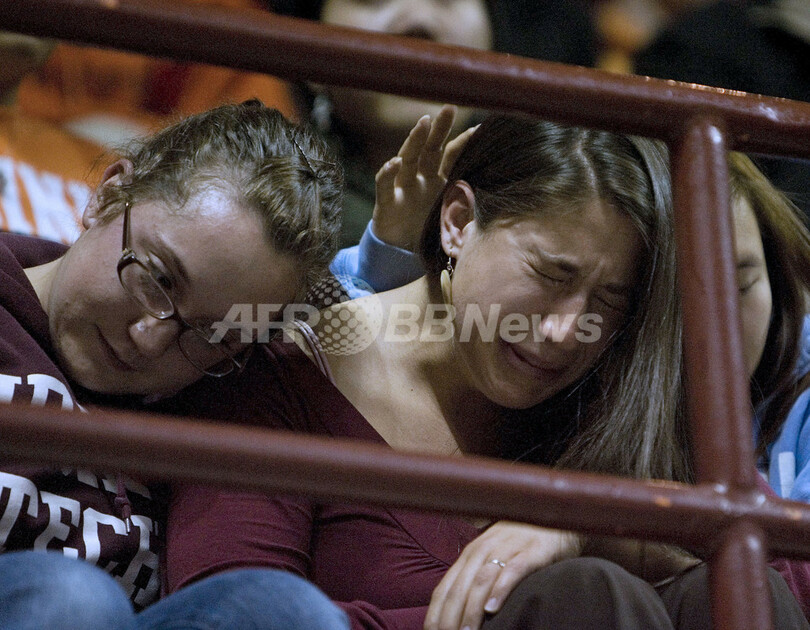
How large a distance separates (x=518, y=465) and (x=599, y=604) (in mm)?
222

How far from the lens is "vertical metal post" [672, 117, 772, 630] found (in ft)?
1.73

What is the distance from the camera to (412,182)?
1251 millimetres

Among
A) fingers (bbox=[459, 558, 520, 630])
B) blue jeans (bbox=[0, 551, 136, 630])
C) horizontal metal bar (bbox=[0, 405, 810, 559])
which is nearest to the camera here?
horizontal metal bar (bbox=[0, 405, 810, 559])

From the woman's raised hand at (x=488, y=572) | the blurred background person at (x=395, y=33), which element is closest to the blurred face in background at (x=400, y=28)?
the blurred background person at (x=395, y=33)

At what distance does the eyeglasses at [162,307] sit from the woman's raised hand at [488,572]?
1.05 feet

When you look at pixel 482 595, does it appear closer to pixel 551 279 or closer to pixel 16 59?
pixel 551 279

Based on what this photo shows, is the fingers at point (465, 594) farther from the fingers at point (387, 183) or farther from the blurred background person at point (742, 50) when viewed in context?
the blurred background person at point (742, 50)

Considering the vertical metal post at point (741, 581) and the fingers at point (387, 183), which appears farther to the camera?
the fingers at point (387, 183)

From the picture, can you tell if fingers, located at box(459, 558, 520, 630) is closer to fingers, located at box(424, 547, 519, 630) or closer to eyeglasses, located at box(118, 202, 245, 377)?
fingers, located at box(424, 547, 519, 630)

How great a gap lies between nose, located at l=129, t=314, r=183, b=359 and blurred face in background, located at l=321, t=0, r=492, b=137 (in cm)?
100

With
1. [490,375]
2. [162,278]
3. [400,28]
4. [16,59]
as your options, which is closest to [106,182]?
[162,278]

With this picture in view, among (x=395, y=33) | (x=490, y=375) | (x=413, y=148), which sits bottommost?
(x=490, y=375)

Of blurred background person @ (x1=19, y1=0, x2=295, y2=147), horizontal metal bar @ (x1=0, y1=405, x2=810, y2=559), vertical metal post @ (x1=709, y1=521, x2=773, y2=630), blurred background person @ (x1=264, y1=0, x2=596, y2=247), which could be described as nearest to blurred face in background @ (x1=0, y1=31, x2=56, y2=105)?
blurred background person @ (x1=19, y1=0, x2=295, y2=147)

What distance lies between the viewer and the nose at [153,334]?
944 mm
